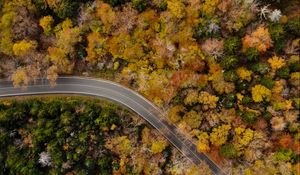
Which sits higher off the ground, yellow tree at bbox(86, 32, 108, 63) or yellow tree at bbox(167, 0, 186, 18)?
yellow tree at bbox(167, 0, 186, 18)

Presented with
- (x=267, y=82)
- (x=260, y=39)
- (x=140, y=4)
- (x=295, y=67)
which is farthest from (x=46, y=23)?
(x=295, y=67)

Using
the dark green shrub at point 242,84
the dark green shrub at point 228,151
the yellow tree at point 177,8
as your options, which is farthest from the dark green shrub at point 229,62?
the dark green shrub at point 228,151

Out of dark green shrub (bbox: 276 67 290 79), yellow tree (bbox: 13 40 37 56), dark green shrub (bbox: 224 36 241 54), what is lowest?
yellow tree (bbox: 13 40 37 56)

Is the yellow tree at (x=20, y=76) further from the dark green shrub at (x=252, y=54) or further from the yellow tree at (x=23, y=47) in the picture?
the dark green shrub at (x=252, y=54)

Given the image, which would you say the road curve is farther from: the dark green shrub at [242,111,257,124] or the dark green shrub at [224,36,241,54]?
the dark green shrub at [224,36,241,54]

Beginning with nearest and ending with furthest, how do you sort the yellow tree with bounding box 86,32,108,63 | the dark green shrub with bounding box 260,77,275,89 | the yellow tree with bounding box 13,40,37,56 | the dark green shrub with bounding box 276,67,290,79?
the dark green shrub with bounding box 276,67,290,79, the dark green shrub with bounding box 260,77,275,89, the yellow tree with bounding box 86,32,108,63, the yellow tree with bounding box 13,40,37,56

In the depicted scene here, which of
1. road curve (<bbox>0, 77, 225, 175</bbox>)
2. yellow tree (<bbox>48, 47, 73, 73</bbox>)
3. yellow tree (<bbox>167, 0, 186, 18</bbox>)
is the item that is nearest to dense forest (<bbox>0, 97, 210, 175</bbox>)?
road curve (<bbox>0, 77, 225, 175</bbox>)

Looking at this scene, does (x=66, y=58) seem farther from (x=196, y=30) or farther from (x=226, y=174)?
(x=226, y=174)

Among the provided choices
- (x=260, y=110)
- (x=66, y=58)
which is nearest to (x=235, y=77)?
(x=260, y=110)
